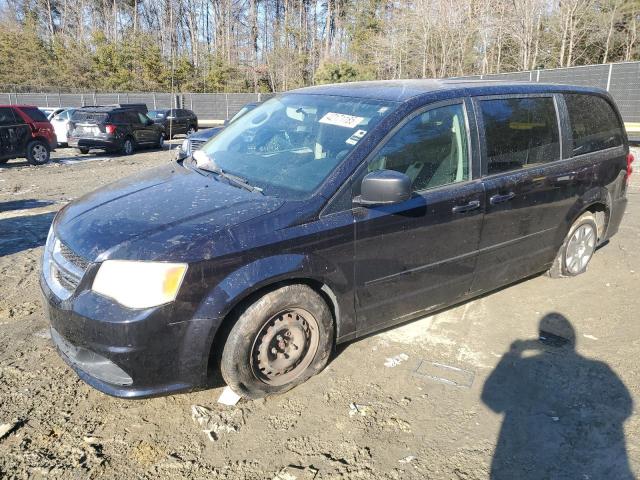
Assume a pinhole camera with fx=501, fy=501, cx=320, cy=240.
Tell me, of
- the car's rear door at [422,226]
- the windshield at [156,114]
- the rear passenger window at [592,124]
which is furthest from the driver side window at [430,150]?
the windshield at [156,114]

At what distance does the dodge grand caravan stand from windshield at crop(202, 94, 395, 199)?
1cm

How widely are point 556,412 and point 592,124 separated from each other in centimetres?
289

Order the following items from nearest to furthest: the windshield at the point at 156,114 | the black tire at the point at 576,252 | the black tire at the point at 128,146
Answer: the black tire at the point at 576,252
the black tire at the point at 128,146
the windshield at the point at 156,114

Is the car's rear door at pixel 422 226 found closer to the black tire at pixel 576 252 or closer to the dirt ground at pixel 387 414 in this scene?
the dirt ground at pixel 387 414

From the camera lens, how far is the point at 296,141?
3.49 meters

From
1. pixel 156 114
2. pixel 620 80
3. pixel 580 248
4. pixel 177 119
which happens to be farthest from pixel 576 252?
pixel 177 119

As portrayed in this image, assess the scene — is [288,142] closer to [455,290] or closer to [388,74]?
[455,290]

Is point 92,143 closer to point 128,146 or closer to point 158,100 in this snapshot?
point 128,146

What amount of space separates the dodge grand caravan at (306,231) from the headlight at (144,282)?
1 cm

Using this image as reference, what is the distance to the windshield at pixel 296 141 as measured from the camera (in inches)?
123

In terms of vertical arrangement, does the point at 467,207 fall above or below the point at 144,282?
above

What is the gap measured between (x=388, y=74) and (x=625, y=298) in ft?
121

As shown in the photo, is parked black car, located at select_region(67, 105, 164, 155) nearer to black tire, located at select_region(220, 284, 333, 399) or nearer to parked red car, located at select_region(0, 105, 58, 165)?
parked red car, located at select_region(0, 105, 58, 165)

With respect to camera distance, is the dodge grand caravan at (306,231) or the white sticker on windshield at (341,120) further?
the white sticker on windshield at (341,120)
